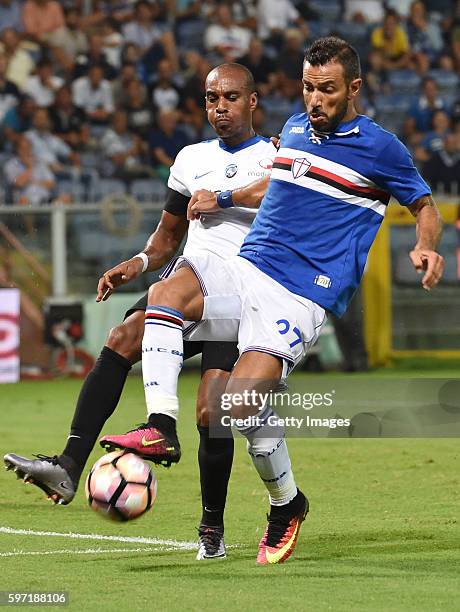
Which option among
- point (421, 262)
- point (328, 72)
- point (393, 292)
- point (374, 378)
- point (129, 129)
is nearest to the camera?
point (421, 262)

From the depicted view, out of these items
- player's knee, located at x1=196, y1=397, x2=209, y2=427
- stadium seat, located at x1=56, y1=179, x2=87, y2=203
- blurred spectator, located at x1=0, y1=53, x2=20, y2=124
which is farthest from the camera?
blurred spectator, located at x1=0, y1=53, x2=20, y2=124

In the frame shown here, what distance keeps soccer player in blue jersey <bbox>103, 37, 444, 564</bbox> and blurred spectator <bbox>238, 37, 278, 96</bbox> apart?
13.0 m

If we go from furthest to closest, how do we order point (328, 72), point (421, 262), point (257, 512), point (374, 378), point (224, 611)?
point (374, 378) → point (257, 512) → point (328, 72) → point (421, 262) → point (224, 611)

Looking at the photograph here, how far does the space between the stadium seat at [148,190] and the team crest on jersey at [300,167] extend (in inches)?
401

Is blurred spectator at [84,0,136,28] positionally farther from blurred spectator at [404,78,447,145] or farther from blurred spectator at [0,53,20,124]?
blurred spectator at [404,78,447,145]

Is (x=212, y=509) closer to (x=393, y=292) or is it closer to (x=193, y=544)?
(x=193, y=544)

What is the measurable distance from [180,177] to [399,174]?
1.26 m

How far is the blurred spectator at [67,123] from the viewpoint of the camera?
17.6 metres

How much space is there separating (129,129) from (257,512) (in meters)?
11.4

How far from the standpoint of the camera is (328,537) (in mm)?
6531

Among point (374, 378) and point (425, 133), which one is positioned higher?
point (425, 133)

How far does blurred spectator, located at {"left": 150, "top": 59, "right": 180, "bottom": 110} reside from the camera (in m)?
18.3

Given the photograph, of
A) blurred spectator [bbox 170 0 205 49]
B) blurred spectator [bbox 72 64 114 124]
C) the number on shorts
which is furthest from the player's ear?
blurred spectator [bbox 170 0 205 49]

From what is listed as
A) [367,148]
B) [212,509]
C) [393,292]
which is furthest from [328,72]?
[393,292]
